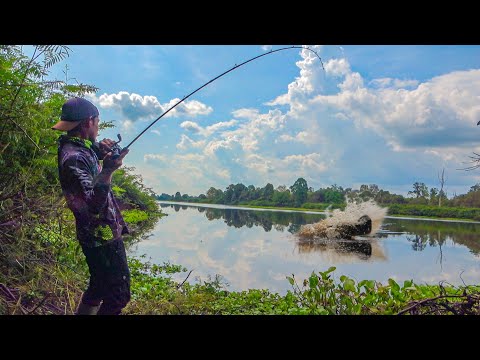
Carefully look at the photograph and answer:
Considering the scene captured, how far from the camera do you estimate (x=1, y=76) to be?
8.82 ft

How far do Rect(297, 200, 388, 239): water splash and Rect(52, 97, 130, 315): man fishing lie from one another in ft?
5.11

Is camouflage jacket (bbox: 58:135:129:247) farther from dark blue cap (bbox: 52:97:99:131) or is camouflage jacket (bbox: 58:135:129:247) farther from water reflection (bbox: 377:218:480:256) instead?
water reflection (bbox: 377:218:480:256)

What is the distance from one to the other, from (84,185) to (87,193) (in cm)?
6

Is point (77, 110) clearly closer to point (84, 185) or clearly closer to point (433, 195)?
point (84, 185)

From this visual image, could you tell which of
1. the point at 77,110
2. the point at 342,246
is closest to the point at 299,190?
the point at 342,246

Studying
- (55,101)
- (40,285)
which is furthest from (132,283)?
(55,101)

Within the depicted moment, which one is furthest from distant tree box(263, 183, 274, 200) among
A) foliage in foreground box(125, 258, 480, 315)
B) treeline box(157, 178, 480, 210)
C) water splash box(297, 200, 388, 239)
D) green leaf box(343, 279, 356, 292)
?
green leaf box(343, 279, 356, 292)

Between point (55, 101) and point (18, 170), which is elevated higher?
point (55, 101)

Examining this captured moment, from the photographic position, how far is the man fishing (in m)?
2.51
